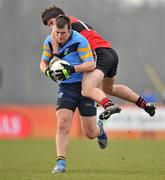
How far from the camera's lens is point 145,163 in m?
13.3

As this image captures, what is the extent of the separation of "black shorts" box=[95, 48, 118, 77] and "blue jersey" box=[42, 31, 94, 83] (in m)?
0.39

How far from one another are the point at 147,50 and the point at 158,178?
26.8 metres

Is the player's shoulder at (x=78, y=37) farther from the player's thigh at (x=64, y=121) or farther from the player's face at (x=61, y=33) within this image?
the player's thigh at (x=64, y=121)

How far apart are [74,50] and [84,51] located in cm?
14

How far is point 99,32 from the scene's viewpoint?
36.3 metres

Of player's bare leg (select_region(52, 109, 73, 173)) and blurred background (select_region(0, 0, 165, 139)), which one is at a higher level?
player's bare leg (select_region(52, 109, 73, 173))

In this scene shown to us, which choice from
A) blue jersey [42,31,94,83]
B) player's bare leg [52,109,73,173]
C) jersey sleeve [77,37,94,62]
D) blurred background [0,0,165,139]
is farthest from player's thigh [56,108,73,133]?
blurred background [0,0,165,139]

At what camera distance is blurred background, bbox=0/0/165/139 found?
34938 mm

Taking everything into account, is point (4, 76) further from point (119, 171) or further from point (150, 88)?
point (119, 171)

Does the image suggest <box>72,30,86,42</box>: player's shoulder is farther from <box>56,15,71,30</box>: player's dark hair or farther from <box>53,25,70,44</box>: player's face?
<box>56,15,71,30</box>: player's dark hair

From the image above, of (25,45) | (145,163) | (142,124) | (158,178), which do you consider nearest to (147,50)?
(25,45)

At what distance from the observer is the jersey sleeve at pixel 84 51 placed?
11.2 m

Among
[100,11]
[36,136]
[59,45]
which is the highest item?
[59,45]

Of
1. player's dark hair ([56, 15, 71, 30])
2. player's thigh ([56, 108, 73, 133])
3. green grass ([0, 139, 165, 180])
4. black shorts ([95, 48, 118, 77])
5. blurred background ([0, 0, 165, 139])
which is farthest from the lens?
blurred background ([0, 0, 165, 139])
